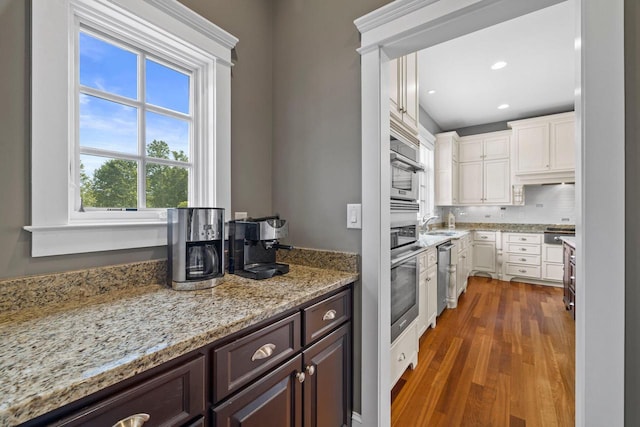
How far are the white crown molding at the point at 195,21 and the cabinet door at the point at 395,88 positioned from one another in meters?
0.97

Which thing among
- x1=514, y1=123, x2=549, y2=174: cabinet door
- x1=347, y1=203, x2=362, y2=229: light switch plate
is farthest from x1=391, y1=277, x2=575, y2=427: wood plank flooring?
x1=514, y1=123, x2=549, y2=174: cabinet door

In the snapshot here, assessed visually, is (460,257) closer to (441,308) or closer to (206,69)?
(441,308)

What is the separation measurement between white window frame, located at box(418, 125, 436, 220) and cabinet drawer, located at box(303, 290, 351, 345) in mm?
3460

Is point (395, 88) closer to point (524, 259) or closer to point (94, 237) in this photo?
point (94, 237)

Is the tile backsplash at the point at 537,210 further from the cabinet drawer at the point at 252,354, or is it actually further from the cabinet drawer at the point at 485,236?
the cabinet drawer at the point at 252,354

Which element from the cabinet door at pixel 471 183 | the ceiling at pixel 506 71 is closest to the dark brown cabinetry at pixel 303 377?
the ceiling at pixel 506 71

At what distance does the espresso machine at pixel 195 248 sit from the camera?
3.80 ft

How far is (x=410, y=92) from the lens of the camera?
2092 mm

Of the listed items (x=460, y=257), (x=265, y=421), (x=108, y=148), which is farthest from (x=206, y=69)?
(x=460, y=257)

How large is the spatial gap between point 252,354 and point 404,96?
1841 mm

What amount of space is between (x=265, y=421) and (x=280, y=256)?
36.4 inches

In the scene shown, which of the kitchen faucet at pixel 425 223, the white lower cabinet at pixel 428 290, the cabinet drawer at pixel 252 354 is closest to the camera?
the cabinet drawer at pixel 252 354

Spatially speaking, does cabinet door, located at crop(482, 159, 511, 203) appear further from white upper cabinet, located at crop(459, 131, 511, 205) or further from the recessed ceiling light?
the recessed ceiling light

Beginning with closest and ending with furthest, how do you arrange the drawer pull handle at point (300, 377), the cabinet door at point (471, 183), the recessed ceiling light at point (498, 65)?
1. the drawer pull handle at point (300, 377)
2. the recessed ceiling light at point (498, 65)
3. the cabinet door at point (471, 183)
